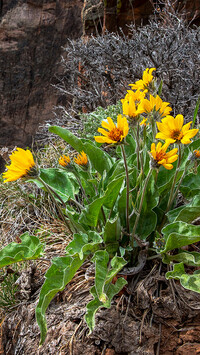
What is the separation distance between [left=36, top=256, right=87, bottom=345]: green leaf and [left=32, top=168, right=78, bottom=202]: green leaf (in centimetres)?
52

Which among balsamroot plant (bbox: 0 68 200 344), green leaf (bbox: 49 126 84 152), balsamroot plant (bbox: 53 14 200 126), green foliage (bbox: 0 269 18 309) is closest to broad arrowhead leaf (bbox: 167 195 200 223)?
balsamroot plant (bbox: 0 68 200 344)

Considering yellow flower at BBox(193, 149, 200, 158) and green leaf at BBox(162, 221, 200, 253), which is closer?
green leaf at BBox(162, 221, 200, 253)

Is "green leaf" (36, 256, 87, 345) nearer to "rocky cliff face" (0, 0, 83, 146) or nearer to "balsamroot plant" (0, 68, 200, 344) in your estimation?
"balsamroot plant" (0, 68, 200, 344)

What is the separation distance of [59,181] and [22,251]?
56cm

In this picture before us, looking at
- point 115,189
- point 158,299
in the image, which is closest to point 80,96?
point 115,189

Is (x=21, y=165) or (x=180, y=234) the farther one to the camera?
(x=21, y=165)

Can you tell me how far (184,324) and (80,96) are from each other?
3.04 metres

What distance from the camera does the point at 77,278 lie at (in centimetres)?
177

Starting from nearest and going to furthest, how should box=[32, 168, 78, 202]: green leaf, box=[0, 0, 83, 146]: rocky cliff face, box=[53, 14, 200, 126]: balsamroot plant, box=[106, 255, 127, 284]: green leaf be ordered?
1. box=[106, 255, 127, 284]: green leaf
2. box=[32, 168, 78, 202]: green leaf
3. box=[53, 14, 200, 126]: balsamroot plant
4. box=[0, 0, 83, 146]: rocky cliff face

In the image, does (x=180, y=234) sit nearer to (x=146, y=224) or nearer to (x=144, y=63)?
(x=146, y=224)

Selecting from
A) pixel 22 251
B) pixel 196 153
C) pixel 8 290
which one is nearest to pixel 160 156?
pixel 196 153

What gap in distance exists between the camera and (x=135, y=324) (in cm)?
149

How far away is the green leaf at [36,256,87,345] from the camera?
4.26ft

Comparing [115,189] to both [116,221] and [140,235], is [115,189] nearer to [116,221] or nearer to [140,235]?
[116,221]
